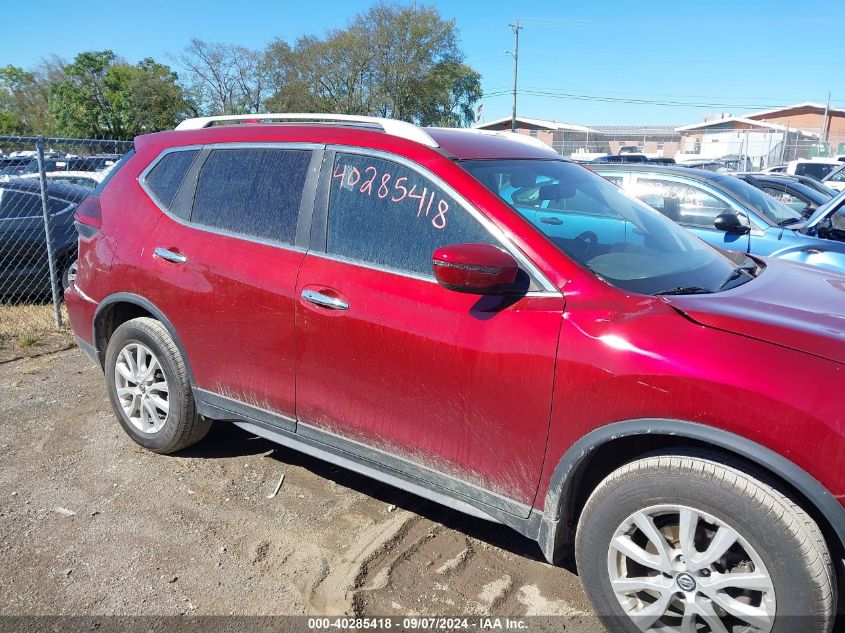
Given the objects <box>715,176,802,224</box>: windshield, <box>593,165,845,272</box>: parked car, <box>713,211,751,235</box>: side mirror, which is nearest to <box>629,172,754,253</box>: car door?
<box>593,165,845,272</box>: parked car

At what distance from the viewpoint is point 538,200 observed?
300 cm

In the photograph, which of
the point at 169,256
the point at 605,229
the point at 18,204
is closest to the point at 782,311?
the point at 605,229

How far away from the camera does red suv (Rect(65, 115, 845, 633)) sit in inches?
81.0

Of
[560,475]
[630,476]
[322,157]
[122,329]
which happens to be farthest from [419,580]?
[122,329]

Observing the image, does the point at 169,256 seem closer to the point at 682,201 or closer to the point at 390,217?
the point at 390,217

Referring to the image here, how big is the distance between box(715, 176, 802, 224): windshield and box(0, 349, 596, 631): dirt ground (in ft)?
17.0

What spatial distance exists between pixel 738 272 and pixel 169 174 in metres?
3.01

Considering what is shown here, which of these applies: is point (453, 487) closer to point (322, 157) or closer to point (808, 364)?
point (808, 364)

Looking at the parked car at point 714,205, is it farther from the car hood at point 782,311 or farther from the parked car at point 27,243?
the parked car at point 27,243

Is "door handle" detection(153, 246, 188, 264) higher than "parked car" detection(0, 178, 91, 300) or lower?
higher

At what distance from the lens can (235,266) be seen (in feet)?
10.8

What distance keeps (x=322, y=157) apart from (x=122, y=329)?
1.65 metres

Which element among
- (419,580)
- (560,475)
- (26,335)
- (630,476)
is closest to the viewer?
(630,476)

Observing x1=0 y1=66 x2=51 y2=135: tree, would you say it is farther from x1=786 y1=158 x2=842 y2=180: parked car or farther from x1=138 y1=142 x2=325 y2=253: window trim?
x1=138 y1=142 x2=325 y2=253: window trim
